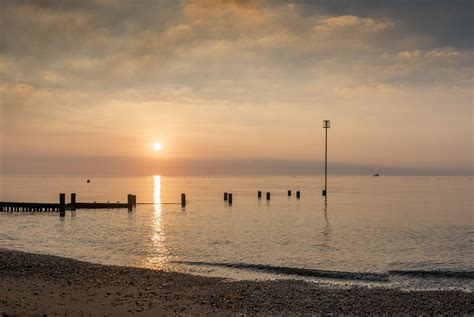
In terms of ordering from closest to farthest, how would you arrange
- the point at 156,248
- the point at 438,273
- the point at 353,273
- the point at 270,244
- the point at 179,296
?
the point at 179,296, the point at 353,273, the point at 438,273, the point at 156,248, the point at 270,244

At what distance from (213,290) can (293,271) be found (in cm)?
649

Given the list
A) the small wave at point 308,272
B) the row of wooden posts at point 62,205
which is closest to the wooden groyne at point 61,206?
the row of wooden posts at point 62,205

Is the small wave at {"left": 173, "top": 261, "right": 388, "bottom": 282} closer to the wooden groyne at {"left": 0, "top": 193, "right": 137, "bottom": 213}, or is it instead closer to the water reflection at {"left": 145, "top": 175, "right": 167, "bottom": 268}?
the water reflection at {"left": 145, "top": 175, "right": 167, "bottom": 268}

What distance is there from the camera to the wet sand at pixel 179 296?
1248 centimetres

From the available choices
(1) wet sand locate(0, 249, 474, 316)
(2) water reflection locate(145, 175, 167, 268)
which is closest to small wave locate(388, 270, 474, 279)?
(1) wet sand locate(0, 249, 474, 316)

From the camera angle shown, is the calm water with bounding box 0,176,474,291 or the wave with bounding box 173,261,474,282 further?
the calm water with bounding box 0,176,474,291

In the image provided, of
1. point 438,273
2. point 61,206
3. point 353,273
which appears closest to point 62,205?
point 61,206

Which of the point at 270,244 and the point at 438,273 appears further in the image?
the point at 270,244

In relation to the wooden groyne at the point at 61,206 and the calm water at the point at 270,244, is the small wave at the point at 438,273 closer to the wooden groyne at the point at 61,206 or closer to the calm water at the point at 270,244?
the calm water at the point at 270,244

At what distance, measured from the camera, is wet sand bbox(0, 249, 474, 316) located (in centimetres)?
1248

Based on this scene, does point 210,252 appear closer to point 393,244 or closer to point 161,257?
point 161,257

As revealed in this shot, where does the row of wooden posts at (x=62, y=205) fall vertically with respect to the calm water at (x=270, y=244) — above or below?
above

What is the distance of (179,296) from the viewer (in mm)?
14203

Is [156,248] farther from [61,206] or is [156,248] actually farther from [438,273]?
[61,206]
